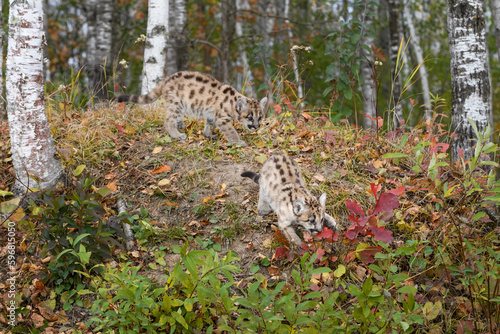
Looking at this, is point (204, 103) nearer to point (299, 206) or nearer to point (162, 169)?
point (162, 169)

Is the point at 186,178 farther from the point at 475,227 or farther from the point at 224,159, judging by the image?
the point at 475,227

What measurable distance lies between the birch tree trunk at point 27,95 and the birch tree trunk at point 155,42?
3.48 metres

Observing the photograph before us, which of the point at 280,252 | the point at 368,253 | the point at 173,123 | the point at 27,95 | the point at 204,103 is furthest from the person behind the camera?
the point at 204,103

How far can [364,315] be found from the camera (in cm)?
365

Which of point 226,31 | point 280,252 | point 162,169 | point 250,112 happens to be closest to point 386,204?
point 280,252

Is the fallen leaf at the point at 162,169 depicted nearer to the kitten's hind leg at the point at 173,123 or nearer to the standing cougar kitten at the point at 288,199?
the kitten's hind leg at the point at 173,123

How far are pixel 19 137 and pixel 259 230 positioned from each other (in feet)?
10.9

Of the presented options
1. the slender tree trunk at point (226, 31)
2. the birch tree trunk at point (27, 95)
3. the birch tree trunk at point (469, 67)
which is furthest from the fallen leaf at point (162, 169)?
the slender tree trunk at point (226, 31)

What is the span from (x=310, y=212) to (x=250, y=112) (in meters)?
2.95

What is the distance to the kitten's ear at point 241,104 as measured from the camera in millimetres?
7324

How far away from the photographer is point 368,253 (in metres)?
4.47

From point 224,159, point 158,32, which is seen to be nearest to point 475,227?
point 224,159

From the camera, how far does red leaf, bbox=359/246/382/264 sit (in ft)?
14.5

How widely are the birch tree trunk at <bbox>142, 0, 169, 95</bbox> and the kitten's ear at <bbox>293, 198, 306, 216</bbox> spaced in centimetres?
516
